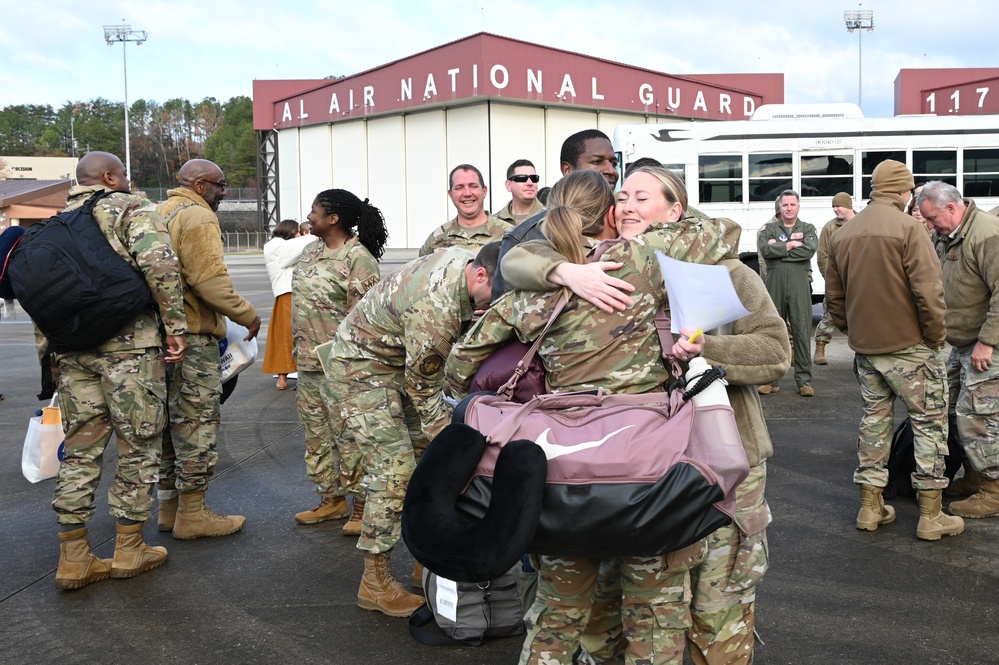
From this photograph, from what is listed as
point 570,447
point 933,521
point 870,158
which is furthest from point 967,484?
point 870,158

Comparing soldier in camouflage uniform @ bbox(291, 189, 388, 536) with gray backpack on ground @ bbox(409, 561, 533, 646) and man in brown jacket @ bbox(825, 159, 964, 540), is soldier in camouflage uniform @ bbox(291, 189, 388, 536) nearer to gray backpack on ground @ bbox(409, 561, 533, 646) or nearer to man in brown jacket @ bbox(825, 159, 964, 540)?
gray backpack on ground @ bbox(409, 561, 533, 646)

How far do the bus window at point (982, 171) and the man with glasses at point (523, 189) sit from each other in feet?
37.6

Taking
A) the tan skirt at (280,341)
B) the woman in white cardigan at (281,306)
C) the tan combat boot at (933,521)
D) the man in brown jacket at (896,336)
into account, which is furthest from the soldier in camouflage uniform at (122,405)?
the tan skirt at (280,341)

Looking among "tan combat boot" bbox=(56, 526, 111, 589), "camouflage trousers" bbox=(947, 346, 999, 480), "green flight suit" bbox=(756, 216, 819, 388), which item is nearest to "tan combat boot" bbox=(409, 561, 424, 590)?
"tan combat boot" bbox=(56, 526, 111, 589)

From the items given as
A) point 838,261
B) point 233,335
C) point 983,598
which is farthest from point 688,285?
point 233,335

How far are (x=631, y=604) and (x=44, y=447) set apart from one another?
12.9 ft

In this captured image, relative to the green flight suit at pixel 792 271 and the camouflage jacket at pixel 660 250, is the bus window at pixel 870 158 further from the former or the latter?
the camouflage jacket at pixel 660 250

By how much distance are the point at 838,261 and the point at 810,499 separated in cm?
158

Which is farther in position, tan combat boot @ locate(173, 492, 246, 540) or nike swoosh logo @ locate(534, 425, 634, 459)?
tan combat boot @ locate(173, 492, 246, 540)

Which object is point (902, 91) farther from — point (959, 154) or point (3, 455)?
point (3, 455)

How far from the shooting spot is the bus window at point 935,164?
14.9 m

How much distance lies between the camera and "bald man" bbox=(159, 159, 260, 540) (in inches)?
208

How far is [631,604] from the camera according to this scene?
8.84 ft

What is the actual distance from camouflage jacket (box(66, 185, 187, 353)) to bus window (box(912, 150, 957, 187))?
1356 centimetres
